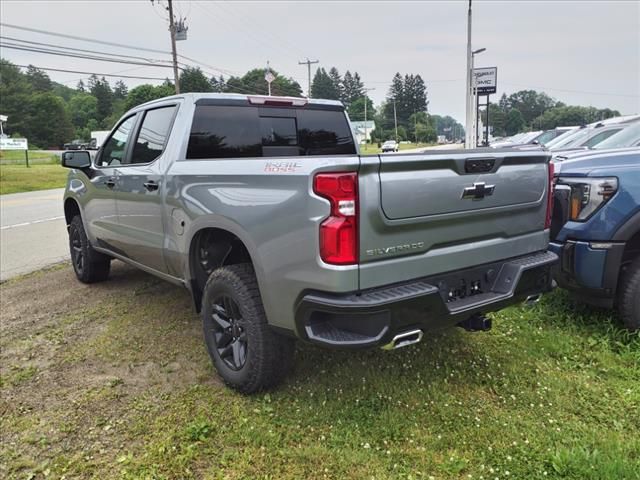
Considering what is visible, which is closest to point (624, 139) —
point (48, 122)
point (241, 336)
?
point (241, 336)

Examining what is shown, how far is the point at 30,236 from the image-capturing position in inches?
383

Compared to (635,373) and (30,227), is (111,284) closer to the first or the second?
(635,373)

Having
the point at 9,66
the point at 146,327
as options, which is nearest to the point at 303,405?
the point at 146,327

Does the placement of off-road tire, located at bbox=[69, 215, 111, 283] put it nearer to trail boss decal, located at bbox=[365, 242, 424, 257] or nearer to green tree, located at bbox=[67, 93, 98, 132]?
trail boss decal, located at bbox=[365, 242, 424, 257]

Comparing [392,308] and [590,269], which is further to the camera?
[590,269]

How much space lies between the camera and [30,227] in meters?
10.8

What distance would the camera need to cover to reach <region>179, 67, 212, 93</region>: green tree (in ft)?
244

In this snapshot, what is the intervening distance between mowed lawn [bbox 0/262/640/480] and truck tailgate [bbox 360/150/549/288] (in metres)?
0.89

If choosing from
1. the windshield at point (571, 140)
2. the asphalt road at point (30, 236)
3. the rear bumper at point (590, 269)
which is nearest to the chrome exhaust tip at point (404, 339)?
the rear bumper at point (590, 269)

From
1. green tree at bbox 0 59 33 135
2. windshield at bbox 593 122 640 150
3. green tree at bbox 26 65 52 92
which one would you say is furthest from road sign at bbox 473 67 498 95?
green tree at bbox 26 65 52 92

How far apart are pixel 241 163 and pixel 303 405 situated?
151 cm

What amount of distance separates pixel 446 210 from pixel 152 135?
2.65 meters

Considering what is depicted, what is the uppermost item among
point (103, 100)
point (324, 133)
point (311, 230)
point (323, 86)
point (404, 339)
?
point (323, 86)

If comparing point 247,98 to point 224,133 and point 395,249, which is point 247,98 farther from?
point 395,249
